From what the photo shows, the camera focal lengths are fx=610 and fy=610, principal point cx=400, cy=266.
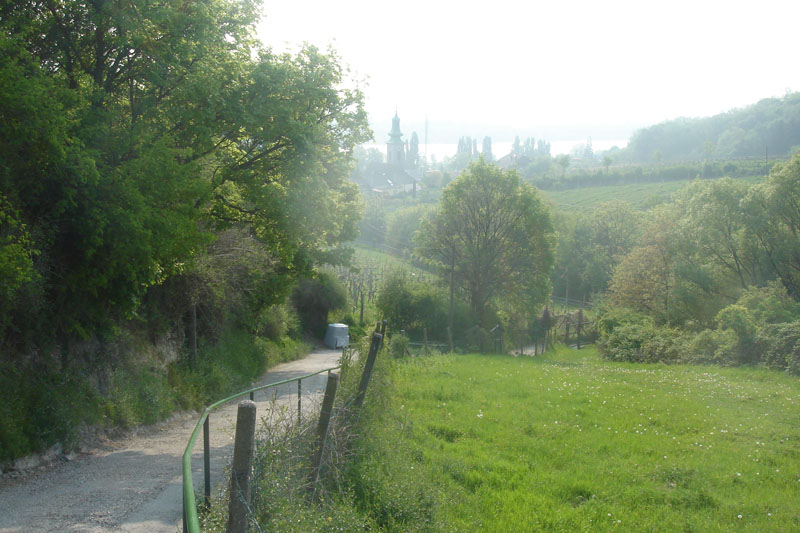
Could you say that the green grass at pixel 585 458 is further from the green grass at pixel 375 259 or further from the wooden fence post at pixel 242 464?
the green grass at pixel 375 259

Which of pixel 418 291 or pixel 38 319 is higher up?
pixel 38 319

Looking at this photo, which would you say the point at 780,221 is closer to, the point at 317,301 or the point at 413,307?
the point at 413,307

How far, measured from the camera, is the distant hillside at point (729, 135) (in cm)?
11944

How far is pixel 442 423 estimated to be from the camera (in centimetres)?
1170

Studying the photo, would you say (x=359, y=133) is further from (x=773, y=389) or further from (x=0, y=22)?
(x=773, y=389)

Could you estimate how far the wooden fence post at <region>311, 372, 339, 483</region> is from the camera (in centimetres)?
637

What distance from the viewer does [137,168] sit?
991 centimetres

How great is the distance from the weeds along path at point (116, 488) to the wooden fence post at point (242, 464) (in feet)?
7.10

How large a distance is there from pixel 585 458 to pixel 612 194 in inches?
3783

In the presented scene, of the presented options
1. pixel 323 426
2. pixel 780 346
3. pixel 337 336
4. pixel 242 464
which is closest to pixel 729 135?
pixel 337 336

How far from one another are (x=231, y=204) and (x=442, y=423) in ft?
25.3

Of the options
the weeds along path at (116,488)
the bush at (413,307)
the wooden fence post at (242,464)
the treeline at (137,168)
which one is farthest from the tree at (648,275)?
the wooden fence post at (242,464)

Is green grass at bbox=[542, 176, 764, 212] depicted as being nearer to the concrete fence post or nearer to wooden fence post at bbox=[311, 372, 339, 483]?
the concrete fence post

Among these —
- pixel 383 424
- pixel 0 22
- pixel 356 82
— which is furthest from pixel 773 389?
pixel 0 22
